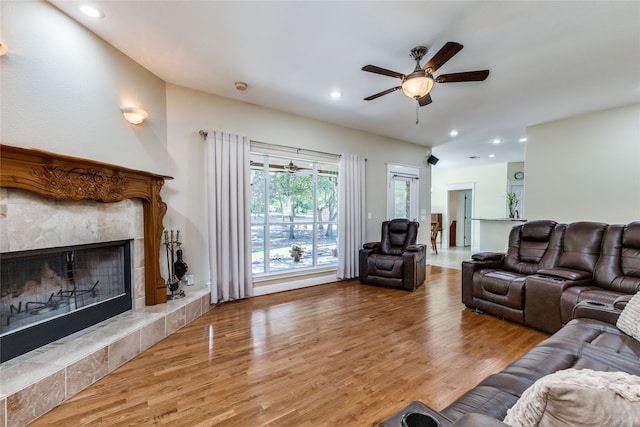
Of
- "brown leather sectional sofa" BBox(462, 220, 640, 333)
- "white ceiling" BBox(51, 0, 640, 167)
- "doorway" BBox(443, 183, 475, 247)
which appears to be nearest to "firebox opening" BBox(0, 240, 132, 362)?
"white ceiling" BBox(51, 0, 640, 167)

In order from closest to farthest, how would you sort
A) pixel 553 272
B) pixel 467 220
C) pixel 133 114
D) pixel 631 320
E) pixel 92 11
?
pixel 631 320 < pixel 92 11 < pixel 133 114 < pixel 553 272 < pixel 467 220

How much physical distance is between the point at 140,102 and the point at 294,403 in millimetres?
3251

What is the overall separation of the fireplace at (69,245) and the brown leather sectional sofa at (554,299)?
2525mm

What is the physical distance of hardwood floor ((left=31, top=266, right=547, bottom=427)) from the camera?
1.67m

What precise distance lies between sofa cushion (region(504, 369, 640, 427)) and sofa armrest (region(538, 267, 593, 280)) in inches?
110

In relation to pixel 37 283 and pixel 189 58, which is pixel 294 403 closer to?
pixel 37 283

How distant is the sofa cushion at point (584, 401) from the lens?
1.79ft

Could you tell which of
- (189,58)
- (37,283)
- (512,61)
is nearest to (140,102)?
(189,58)

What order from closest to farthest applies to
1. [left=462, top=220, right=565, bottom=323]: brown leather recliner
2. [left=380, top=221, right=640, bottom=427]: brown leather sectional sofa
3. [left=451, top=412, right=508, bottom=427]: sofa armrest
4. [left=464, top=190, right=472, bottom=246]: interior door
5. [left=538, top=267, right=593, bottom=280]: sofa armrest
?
1. [left=451, top=412, right=508, bottom=427]: sofa armrest
2. [left=380, top=221, right=640, bottom=427]: brown leather sectional sofa
3. [left=538, top=267, right=593, bottom=280]: sofa armrest
4. [left=462, top=220, right=565, bottom=323]: brown leather recliner
5. [left=464, top=190, right=472, bottom=246]: interior door

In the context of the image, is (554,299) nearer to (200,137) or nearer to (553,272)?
(553,272)

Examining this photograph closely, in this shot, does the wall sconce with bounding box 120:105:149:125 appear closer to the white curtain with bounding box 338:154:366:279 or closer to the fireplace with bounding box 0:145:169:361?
the fireplace with bounding box 0:145:169:361

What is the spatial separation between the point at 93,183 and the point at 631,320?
3941 mm

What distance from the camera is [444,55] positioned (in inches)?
85.0

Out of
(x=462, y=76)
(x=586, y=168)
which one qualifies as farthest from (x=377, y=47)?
(x=586, y=168)
